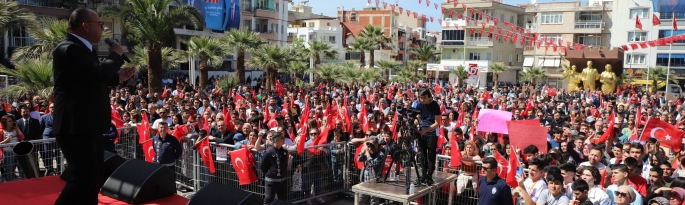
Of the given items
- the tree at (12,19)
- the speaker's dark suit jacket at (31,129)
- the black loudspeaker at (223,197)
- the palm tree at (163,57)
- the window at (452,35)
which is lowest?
the speaker's dark suit jacket at (31,129)

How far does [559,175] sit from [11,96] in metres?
14.8

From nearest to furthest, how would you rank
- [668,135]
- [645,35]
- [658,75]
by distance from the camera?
[668,135] → [658,75] → [645,35]

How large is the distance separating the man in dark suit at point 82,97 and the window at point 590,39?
60754 mm

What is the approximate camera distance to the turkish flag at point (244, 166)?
813cm

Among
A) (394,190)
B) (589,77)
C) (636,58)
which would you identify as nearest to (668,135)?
(394,190)

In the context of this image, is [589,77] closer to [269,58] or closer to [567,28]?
[567,28]

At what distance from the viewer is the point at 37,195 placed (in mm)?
5117

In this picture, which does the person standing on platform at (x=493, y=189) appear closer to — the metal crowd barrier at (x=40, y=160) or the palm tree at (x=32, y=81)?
the metal crowd barrier at (x=40, y=160)

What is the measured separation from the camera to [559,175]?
5867mm

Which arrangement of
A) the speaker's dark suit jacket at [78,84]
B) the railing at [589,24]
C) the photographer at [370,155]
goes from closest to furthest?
1. the speaker's dark suit jacket at [78,84]
2. the photographer at [370,155]
3. the railing at [589,24]

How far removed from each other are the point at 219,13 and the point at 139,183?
42889 mm

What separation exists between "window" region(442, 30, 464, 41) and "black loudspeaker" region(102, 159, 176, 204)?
58198 mm

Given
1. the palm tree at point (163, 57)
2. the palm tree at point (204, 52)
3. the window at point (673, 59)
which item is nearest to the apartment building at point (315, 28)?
the window at point (673, 59)

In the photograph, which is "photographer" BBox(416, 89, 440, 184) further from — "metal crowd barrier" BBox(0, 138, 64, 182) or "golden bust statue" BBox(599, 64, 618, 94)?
"golden bust statue" BBox(599, 64, 618, 94)
